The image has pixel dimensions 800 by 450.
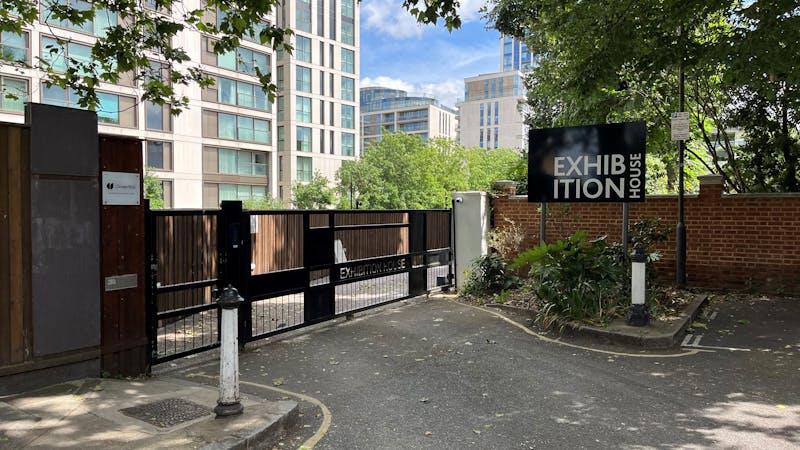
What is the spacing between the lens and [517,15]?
16.0 metres

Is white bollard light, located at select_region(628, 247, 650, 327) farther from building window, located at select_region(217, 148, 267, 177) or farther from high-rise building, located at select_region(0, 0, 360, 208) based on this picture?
building window, located at select_region(217, 148, 267, 177)

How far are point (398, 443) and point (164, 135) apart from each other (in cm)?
4732

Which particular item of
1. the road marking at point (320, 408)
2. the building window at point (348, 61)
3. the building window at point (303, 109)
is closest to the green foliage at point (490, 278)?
the road marking at point (320, 408)

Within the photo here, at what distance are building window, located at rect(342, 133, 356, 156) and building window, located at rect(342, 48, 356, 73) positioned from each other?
327 inches

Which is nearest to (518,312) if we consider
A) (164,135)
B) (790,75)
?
(790,75)

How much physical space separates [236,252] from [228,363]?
8.59 ft

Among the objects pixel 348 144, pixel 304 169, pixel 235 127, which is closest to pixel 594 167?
pixel 235 127

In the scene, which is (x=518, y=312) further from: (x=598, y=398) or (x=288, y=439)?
(x=288, y=439)

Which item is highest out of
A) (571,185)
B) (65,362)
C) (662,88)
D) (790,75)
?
(662,88)

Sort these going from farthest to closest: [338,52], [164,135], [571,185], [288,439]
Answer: [338,52]
[164,135]
[571,185]
[288,439]

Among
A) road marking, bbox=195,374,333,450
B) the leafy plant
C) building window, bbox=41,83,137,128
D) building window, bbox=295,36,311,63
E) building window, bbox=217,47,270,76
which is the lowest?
road marking, bbox=195,374,333,450

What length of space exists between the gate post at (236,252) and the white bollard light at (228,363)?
2297 mm

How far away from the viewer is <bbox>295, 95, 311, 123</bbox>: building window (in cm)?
6512

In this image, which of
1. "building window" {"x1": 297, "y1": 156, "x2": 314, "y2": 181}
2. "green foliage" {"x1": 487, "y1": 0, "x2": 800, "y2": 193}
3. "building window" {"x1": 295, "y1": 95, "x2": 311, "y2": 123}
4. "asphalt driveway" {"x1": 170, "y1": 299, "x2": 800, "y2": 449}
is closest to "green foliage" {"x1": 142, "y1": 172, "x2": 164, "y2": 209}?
"building window" {"x1": 297, "y1": 156, "x2": 314, "y2": 181}
